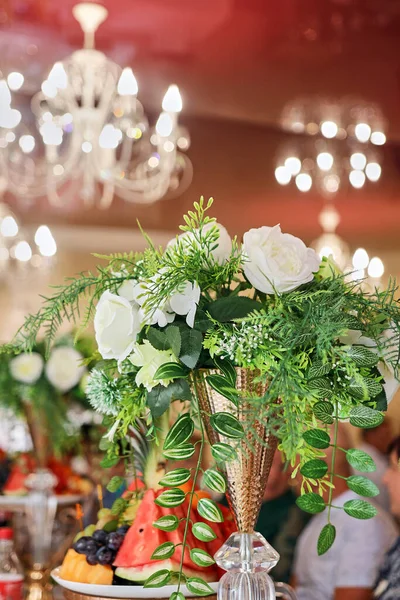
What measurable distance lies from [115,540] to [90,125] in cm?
288

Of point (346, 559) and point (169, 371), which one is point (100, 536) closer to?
point (169, 371)

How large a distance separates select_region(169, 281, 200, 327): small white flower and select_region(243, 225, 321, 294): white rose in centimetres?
7

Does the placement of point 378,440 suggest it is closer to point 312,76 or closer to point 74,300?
point 312,76

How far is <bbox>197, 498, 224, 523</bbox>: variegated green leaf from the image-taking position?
99cm

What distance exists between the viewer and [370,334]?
3.38 ft

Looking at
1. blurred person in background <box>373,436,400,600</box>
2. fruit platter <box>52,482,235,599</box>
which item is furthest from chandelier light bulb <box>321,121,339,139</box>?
fruit platter <box>52,482,235,599</box>

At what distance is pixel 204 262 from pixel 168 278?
0.06 metres

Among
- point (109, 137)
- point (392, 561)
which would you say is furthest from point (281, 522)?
point (109, 137)

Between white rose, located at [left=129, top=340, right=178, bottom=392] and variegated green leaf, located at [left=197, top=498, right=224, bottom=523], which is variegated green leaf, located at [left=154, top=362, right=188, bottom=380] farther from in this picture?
variegated green leaf, located at [left=197, top=498, right=224, bottom=523]

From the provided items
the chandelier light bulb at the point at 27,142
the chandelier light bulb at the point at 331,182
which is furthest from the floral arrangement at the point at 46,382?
the chandelier light bulb at the point at 331,182

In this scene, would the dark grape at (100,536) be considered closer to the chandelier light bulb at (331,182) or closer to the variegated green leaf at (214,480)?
the variegated green leaf at (214,480)

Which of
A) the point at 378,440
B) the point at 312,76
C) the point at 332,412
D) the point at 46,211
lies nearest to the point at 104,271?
the point at 332,412

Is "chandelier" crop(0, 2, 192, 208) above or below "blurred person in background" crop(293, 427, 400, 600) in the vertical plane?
above

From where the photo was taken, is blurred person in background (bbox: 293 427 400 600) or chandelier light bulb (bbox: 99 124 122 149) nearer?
blurred person in background (bbox: 293 427 400 600)
